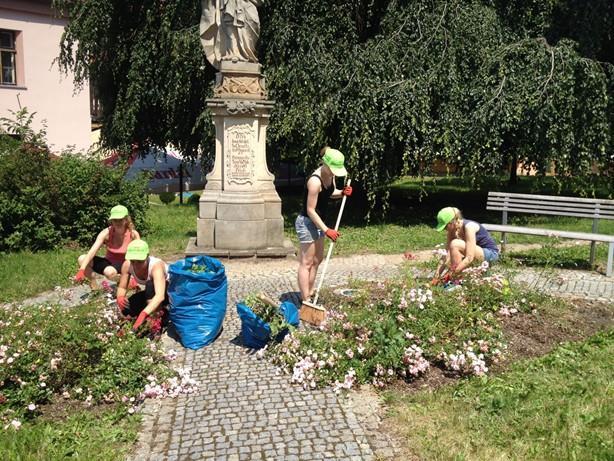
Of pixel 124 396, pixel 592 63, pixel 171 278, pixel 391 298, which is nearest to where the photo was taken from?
pixel 124 396

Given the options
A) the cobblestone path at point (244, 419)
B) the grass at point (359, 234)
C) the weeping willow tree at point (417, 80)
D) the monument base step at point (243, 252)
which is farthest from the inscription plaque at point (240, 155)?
the cobblestone path at point (244, 419)

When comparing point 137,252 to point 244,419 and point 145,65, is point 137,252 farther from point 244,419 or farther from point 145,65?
point 145,65

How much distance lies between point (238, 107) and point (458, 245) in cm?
372

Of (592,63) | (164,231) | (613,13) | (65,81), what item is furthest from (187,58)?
(65,81)

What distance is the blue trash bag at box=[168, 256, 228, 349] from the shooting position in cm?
489

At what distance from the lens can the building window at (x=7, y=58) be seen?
65.5ft

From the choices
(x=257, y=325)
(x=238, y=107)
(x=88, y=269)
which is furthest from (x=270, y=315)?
(x=238, y=107)

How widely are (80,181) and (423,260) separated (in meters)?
5.50

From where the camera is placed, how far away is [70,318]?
4156mm

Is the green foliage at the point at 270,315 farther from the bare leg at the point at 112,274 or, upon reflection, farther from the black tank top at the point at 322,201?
the bare leg at the point at 112,274

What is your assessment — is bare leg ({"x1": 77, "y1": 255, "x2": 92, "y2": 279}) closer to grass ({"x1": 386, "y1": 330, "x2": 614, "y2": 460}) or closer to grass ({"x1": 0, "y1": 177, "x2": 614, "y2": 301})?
grass ({"x1": 0, "y1": 177, "x2": 614, "y2": 301})

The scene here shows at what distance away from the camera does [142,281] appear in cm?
511

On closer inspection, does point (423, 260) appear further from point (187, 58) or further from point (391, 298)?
point (187, 58)

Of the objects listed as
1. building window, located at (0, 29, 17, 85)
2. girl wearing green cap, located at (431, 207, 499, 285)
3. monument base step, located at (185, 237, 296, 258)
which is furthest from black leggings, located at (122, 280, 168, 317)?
building window, located at (0, 29, 17, 85)
